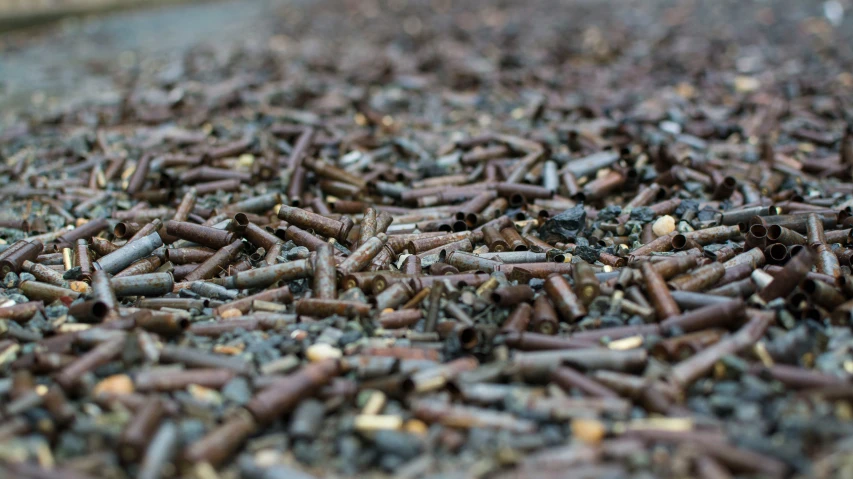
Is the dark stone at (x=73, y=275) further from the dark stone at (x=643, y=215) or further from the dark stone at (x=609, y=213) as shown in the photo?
the dark stone at (x=643, y=215)

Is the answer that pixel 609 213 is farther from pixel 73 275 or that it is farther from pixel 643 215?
pixel 73 275

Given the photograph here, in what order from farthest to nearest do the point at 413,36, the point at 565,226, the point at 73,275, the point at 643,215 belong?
the point at 413,36, the point at 643,215, the point at 565,226, the point at 73,275

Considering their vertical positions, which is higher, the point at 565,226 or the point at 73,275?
the point at 73,275

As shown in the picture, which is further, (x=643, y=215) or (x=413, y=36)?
(x=413, y=36)

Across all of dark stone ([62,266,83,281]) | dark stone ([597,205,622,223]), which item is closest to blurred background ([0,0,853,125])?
dark stone ([597,205,622,223])

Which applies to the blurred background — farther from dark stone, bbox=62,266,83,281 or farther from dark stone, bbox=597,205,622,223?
dark stone, bbox=62,266,83,281

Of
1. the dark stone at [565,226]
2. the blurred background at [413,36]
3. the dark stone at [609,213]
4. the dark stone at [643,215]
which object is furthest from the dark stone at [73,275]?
the blurred background at [413,36]

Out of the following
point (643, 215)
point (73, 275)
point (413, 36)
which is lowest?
point (643, 215)

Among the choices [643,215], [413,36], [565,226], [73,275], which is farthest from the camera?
[413,36]

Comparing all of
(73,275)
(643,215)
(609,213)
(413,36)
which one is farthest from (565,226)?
(413,36)

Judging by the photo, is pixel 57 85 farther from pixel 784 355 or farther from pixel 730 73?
pixel 784 355
